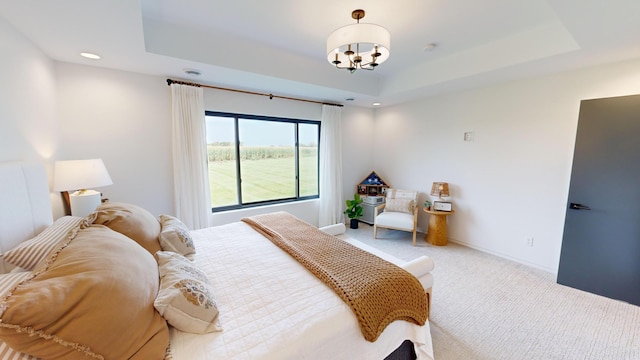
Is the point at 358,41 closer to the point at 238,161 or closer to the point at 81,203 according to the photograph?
the point at 238,161

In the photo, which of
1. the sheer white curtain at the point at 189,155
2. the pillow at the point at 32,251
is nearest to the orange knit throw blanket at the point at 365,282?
the pillow at the point at 32,251

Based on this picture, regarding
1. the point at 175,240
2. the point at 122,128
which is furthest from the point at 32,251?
the point at 122,128

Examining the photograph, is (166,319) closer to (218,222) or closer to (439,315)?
(439,315)

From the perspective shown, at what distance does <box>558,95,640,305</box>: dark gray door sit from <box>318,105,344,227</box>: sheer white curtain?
122 inches

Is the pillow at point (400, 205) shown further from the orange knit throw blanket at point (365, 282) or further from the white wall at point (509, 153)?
the orange knit throw blanket at point (365, 282)

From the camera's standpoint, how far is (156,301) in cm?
107

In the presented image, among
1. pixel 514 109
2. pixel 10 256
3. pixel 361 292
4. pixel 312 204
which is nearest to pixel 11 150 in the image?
pixel 10 256

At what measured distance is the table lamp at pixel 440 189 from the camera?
383 centimetres

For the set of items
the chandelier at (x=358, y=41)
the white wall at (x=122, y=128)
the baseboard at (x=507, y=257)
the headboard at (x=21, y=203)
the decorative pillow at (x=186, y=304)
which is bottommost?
the baseboard at (x=507, y=257)

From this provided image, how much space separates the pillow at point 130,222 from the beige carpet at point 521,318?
2216 millimetres

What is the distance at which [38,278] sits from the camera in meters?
0.84

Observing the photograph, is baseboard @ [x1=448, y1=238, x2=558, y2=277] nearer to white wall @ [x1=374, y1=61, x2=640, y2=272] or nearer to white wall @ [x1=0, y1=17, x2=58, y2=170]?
white wall @ [x1=374, y1=61, x2=640, y2=272]

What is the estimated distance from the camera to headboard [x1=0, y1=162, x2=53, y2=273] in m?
1.34

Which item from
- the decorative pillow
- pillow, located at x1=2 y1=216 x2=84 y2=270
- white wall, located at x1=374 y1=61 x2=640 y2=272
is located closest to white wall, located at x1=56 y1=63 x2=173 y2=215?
pillow, located at x1=2 y1=216 x2=84 y2=270
